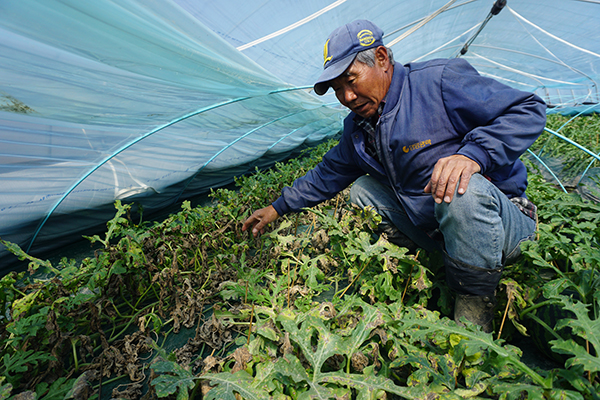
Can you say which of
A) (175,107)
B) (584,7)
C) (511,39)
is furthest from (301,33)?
(511,39)

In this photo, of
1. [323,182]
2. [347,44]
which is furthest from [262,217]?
[347,44]

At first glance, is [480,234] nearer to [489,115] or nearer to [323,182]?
[489,115]

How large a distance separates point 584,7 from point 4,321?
8796 mm

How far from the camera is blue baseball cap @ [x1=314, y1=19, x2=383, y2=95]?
5.39 feet

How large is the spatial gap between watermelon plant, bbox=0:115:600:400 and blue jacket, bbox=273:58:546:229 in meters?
0.31

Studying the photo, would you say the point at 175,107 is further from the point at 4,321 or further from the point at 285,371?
the point at 285,371

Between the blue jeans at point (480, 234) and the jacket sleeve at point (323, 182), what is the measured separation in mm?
849

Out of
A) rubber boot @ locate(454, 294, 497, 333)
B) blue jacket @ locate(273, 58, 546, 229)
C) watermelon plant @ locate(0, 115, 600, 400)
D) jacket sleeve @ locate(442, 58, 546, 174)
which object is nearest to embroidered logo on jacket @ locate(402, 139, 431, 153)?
blue jacket @ locate(273, 58, 546, 229)

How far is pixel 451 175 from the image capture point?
1375 mm

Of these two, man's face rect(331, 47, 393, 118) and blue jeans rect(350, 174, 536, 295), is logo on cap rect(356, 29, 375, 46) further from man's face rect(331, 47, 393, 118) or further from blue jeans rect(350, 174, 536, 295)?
blue jeans rect(350, 174, 536, 295)

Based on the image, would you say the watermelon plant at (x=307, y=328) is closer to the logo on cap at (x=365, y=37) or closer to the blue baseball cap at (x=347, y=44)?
the blue baseball cap at (x=347, y=44)

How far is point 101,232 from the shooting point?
3.29 meters

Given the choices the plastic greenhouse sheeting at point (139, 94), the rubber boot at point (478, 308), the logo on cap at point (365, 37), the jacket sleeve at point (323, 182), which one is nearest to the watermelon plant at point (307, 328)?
the rubber boot at point (478, 308)

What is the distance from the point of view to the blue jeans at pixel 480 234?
137cm
